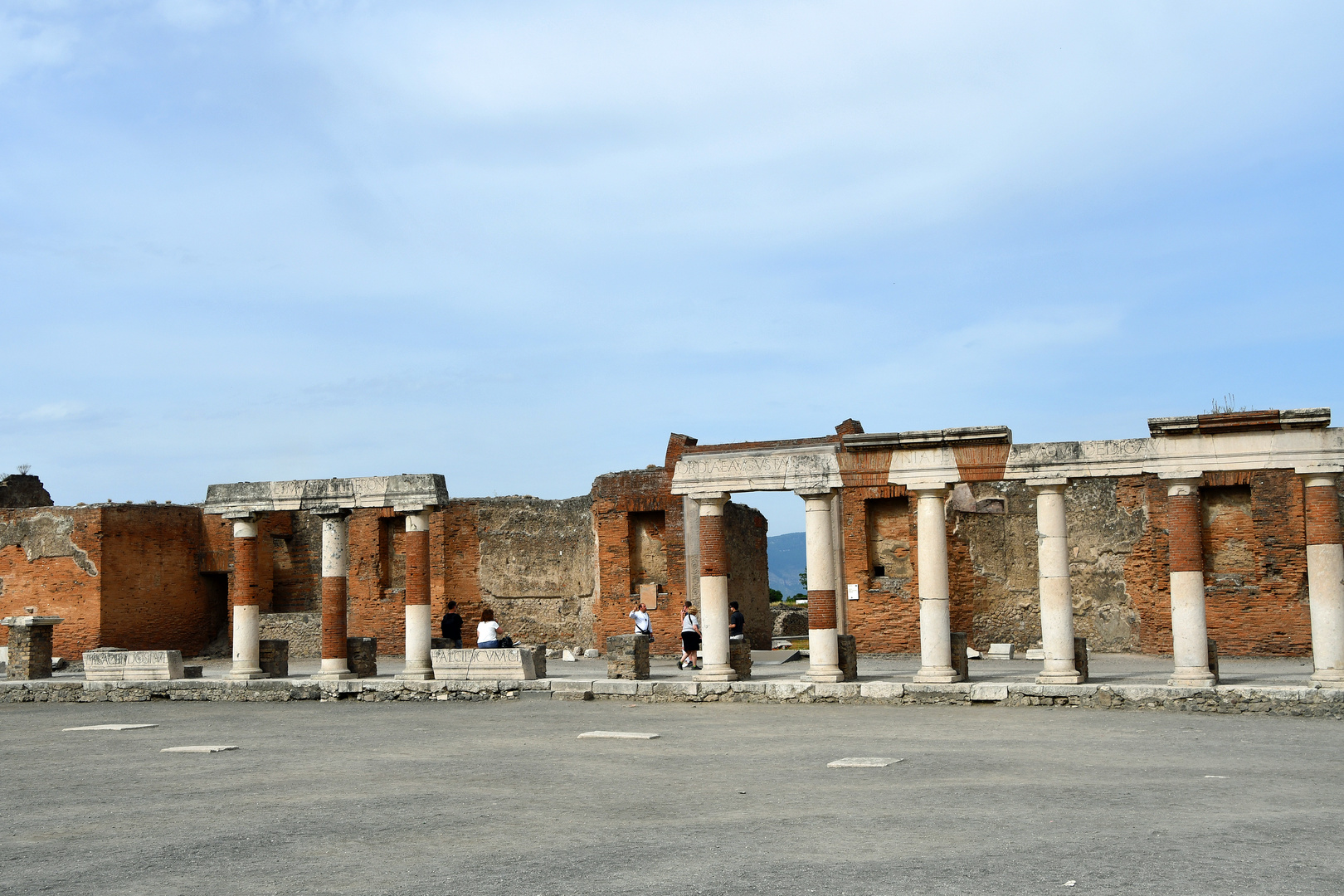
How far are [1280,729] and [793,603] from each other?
24125 mm

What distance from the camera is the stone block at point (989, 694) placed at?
16.8 meters

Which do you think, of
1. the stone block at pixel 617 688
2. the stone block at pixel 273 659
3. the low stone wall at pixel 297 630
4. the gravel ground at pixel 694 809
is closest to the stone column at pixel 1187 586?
the gravel ground at pixel 694 809

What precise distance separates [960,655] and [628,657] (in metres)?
5.27

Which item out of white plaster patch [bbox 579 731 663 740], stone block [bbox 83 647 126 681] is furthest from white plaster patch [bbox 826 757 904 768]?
stone block [bbox 83 647 126 681]

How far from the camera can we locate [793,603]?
37.5 metres

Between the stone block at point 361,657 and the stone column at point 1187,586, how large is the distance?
1347cm

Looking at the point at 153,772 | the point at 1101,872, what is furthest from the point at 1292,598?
the point at 153,772

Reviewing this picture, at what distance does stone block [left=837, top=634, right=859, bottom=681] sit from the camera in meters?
18.6

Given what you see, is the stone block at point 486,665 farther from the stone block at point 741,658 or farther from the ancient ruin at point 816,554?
the stone block at point 741,658

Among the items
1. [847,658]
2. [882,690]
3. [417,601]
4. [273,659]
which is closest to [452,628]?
[417,601]

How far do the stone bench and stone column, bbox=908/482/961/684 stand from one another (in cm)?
1310

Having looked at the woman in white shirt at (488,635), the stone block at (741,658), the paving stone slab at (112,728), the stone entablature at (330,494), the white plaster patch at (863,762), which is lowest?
the paving stone slab at (112,728)

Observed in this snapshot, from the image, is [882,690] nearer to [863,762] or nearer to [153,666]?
[863,762]

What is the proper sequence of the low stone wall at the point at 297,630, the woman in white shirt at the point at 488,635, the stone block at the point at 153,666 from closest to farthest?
1. the woman in white shirt at the point at 488,635
2. the stone block at the point at 153,666
3. the low stone wall at the point at 297,630
